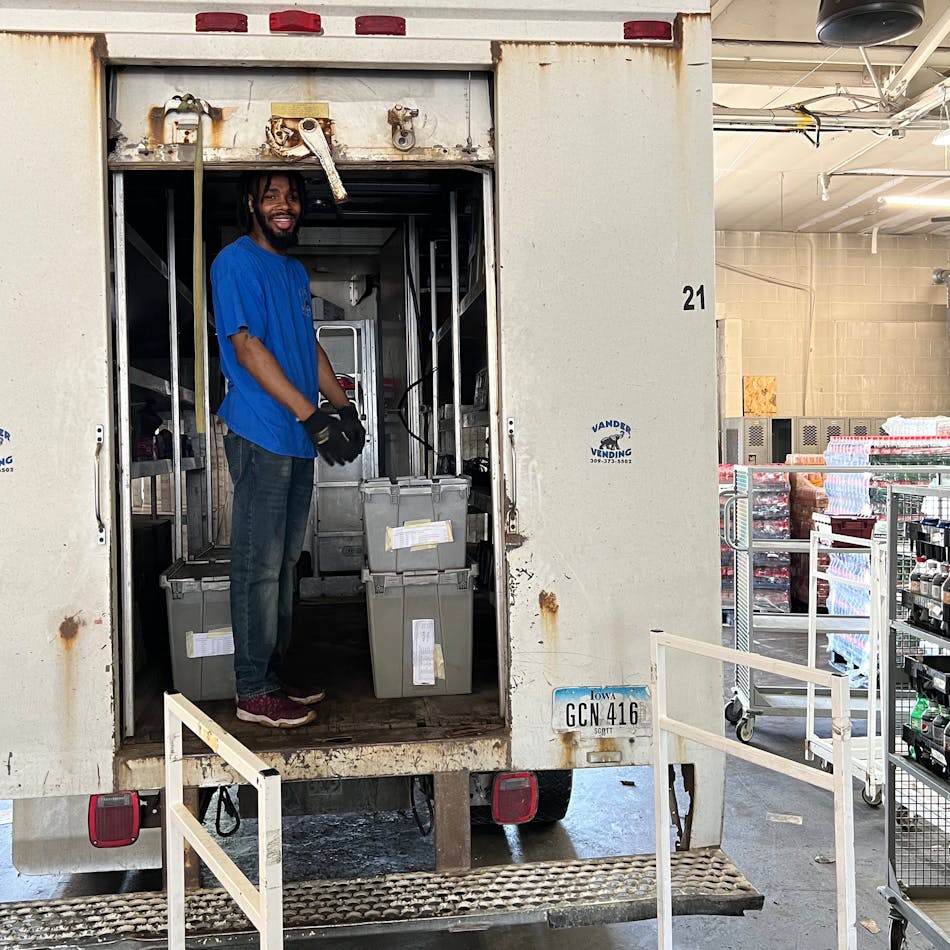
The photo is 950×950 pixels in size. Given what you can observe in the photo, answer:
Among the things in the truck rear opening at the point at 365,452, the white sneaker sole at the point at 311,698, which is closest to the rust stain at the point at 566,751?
the truck rear opening at the point at 365,452

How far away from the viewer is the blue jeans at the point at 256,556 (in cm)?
344

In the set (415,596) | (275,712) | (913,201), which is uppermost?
(913,201)

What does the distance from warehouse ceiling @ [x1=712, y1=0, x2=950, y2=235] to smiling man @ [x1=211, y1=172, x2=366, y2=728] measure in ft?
16.9

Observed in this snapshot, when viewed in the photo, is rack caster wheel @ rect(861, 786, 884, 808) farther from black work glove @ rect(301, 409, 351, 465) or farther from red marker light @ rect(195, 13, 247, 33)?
red marker light @ rect(195, 13, 247, 33)

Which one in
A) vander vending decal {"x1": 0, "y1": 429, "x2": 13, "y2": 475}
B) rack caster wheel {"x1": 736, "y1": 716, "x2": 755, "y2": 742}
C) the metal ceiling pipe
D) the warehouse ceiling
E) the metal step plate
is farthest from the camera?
the metal ceiling pipe

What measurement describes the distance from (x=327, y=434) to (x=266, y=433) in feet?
0.79

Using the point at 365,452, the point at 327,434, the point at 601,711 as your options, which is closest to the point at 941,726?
the point at 601,711

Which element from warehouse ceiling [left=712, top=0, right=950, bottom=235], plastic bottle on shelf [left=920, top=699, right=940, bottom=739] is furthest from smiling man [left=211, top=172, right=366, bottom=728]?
warehouse ceiling [left=712, top=0, right=950, bottom=235]

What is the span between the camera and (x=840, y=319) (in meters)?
15.4

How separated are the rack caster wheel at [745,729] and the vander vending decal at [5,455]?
4.93m

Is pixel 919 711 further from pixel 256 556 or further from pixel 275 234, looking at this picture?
pixel 275 234

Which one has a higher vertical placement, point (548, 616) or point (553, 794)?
point (548, 616)

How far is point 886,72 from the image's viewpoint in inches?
360

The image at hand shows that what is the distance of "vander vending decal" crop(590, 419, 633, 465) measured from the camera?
3.04 metres
